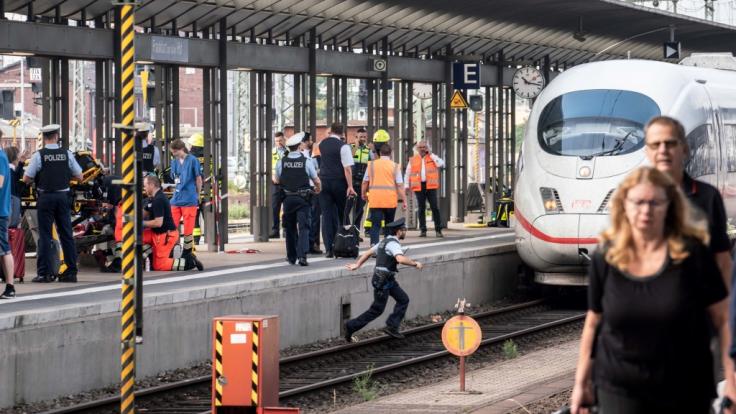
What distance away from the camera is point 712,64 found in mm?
27219

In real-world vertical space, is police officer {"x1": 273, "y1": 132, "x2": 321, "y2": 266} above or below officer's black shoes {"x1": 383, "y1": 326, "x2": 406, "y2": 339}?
above

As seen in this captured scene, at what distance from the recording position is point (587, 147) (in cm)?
2091

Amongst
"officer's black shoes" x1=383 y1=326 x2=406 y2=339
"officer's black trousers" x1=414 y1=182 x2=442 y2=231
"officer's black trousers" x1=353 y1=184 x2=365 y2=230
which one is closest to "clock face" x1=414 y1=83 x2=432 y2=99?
"officer's black trousers" x1=414 y1=182 x2=442 y2=231

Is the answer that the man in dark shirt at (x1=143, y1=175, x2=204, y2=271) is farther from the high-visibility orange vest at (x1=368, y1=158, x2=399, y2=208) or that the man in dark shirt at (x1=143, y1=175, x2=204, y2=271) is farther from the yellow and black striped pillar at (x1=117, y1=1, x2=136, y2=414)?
the yellow and black striped pillar at (x1=117, y1=1, x2=136, y2=414)

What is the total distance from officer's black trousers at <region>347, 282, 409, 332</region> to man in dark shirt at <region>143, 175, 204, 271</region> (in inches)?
110

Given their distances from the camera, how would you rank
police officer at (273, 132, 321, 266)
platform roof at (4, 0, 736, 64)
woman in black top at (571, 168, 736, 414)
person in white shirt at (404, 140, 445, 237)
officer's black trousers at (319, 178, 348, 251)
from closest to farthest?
woman in black top at (571, 168, 736, 414) → police officer at (273, 132, 321, 266) → officer's black trousers at (319, 178, 348, 251) → platform roof at (4, 0, 736, 64) → person in white shirt at (404, 140, 445, 237)

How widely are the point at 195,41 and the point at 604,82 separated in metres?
5.84

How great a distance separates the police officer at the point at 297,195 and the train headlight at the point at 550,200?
290 cm

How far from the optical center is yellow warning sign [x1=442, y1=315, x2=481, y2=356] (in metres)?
14.5

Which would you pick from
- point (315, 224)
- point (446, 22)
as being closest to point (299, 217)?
point (315, 224)

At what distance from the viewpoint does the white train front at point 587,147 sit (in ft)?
67.5

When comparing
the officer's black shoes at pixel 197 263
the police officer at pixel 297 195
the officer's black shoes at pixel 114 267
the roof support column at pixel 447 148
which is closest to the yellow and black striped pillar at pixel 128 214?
the officer's black shoes at pixel 114 267

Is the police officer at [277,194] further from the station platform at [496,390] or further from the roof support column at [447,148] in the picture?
the station platform at [496,390]

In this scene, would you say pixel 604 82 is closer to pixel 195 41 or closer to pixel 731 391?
pixel 195 41
